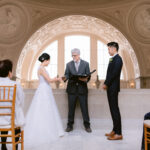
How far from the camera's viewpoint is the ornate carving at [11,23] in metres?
15.4

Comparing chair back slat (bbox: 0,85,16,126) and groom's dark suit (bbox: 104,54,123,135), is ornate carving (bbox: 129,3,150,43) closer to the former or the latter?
groom's dark suit (bbox: 104,54,123,135)

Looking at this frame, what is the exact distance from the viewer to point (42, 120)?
449 cm

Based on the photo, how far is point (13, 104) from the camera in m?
2.84

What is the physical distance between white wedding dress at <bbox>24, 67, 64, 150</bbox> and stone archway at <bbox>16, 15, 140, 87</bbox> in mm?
12297

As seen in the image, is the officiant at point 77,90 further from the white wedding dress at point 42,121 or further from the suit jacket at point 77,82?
the white wedding dress at point 42,121

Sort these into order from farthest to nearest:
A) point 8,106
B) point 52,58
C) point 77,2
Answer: point 52,58 → point 77,2 → point 8,106

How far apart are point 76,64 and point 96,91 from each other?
113cm

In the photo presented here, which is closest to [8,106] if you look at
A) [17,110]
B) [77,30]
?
[17,110]

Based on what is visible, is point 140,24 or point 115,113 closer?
point 115,113

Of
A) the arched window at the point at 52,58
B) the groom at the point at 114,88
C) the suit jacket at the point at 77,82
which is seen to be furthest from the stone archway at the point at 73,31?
the groom at the point at 114,88

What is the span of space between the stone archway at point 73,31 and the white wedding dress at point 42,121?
40.3ft

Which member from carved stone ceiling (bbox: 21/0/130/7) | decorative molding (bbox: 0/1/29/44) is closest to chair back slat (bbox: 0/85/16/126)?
decorative molding (bbox: 0/1/29/44)

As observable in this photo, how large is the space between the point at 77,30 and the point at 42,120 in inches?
681

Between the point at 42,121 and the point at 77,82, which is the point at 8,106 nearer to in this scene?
the point at 42,121
